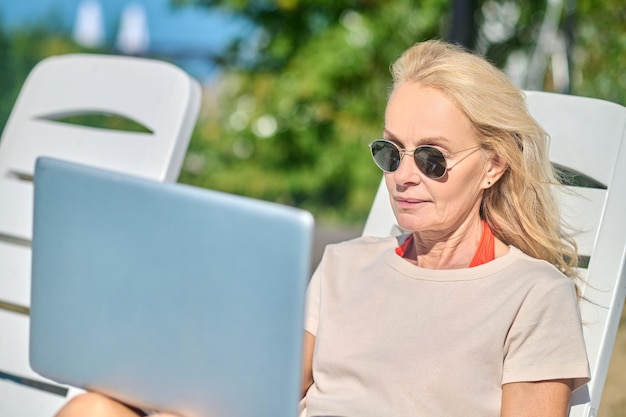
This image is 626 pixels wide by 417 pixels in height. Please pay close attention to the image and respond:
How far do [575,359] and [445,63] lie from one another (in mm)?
664

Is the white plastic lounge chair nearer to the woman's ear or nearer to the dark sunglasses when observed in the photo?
the dark sunglasses

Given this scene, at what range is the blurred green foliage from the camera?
23.9 ft

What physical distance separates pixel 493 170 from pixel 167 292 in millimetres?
882

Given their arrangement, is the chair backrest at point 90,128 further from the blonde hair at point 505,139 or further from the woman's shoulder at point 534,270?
the woman's shoulder at point 534,270

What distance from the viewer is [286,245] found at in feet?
4.46

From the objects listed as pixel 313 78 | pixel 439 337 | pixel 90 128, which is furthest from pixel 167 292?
pixel 313 78

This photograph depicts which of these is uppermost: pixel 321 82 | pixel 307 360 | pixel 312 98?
pixel 307 360

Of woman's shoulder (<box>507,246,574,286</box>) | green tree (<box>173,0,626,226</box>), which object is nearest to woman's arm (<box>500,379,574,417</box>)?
woman's shoulder (<box>507,246,574,286</box>)

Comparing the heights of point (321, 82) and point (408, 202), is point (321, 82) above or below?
below

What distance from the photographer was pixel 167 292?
153 cm

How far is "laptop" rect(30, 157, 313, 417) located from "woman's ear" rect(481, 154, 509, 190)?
0.84 metres

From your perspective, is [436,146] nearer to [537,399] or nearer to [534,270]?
[534,270]

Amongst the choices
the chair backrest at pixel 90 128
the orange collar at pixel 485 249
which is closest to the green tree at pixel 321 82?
the chair backrest at pixel 90 128

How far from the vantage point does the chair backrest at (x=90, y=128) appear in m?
2.82
